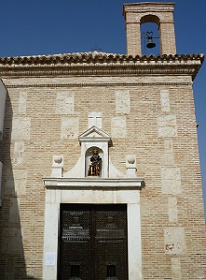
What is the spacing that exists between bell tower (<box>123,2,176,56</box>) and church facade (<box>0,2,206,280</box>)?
911 millimetres

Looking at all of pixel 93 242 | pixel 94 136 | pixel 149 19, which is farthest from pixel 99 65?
pixel 93 242

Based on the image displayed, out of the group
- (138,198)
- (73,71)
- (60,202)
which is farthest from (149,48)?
(60,202)

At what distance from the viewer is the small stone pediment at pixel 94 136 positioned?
7488mm

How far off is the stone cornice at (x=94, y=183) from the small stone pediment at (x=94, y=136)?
2.90ft

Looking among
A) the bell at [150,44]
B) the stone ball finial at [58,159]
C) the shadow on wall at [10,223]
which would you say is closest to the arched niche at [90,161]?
the stone ball finial at [58,159]

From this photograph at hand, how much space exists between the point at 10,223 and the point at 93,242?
176 centimetres

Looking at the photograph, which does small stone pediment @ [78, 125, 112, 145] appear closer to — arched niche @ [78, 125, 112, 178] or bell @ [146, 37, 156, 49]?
arched niche @ [78, 125, 112, 178]

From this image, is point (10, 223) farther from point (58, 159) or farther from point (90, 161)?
point (90, 161)

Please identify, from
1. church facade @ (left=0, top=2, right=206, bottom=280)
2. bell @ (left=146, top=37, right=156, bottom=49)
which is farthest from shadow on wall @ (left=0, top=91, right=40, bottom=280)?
bell @ (left=146, top=37, right=156, bottom=49)

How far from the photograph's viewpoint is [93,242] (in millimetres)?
6992

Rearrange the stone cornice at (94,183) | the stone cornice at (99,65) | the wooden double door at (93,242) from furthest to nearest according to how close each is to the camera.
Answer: the stone cornice at (99,65) → the stone cornice at (94,183) → the wooden double door at (93,242)

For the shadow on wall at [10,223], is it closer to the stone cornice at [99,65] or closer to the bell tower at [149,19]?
the stone cornice at [99,65]

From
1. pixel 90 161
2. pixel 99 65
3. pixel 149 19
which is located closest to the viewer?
pixel 90 161

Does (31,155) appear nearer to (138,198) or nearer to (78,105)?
(78,105)
